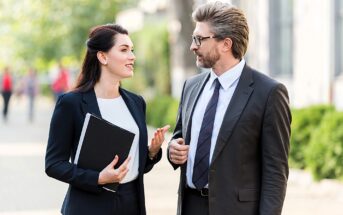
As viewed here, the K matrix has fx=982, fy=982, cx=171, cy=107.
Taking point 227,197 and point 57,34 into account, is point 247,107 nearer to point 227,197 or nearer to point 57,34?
point 227,197

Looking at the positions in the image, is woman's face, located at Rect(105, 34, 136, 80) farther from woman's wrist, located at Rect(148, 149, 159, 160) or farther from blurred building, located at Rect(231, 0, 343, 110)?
blurred building, located at Rect(231, 0, 343, 110)

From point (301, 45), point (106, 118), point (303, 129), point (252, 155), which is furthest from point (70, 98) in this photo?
point (301, 45)

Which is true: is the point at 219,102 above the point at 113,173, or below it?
above

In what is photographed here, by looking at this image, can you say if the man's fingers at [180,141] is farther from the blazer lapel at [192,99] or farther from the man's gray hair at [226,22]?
the man's gray hair at [226,22]

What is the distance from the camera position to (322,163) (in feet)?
43.8

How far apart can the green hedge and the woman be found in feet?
58.2

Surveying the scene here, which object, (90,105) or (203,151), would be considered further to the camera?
(90,105)

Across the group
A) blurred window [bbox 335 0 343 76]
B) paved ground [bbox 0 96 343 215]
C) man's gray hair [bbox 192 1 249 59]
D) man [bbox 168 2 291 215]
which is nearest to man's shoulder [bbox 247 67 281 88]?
man [bbox 168 2 291 215]

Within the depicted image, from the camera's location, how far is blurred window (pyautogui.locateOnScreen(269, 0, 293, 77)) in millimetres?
19344

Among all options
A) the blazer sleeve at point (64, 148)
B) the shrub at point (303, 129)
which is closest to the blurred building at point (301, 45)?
the shrub at point (303, 129)

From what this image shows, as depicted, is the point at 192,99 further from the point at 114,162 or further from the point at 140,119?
the point at 114,162

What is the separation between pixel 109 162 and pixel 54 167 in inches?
11.8

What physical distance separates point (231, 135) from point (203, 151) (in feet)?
0.61

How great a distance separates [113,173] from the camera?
5.10m
